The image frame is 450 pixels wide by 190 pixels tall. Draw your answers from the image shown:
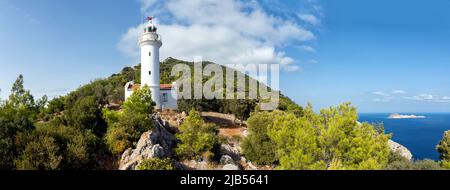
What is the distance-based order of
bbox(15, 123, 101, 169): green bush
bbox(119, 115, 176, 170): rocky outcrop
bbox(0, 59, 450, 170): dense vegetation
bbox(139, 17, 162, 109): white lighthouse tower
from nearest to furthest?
bbox(0, 59, 450, 170): dense vegetation < bbox(15, 123, 101, 169): green bush < bbox(119, 115, 176, 170): rocky outcrop < bbox(139, 17, 162, 109): white lighthouse tower

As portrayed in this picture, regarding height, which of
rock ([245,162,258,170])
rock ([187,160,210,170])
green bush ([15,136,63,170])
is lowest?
rock ([245,162,258,170])

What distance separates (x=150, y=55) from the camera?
1270 inches

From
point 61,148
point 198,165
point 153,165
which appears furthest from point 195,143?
point 61,148

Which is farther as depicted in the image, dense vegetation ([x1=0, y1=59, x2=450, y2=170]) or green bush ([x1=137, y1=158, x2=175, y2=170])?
green bush ([x1=137, y1=158, x2=175, y2=170])

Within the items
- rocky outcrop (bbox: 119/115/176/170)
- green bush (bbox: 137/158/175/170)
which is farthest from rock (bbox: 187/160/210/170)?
green bush (bbox: 137/158/175/170)

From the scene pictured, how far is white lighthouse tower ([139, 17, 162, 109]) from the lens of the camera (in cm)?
3188

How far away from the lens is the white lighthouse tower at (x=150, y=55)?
105ft

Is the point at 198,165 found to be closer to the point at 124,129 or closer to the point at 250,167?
the point at 250,167

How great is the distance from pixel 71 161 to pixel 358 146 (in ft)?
51.0

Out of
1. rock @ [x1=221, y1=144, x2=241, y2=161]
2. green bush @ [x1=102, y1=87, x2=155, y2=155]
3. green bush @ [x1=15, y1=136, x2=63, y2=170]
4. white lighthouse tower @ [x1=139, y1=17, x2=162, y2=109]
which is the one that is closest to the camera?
green bush @ [x1=15, y1=136, x2=63, y2=170]

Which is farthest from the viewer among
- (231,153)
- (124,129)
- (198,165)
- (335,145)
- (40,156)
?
(231,153)

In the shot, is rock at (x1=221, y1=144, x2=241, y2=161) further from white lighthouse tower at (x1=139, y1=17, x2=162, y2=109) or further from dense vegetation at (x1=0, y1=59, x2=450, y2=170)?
white lighthouse tower at (x1=139, y1=17, x2=162, y2=109)
